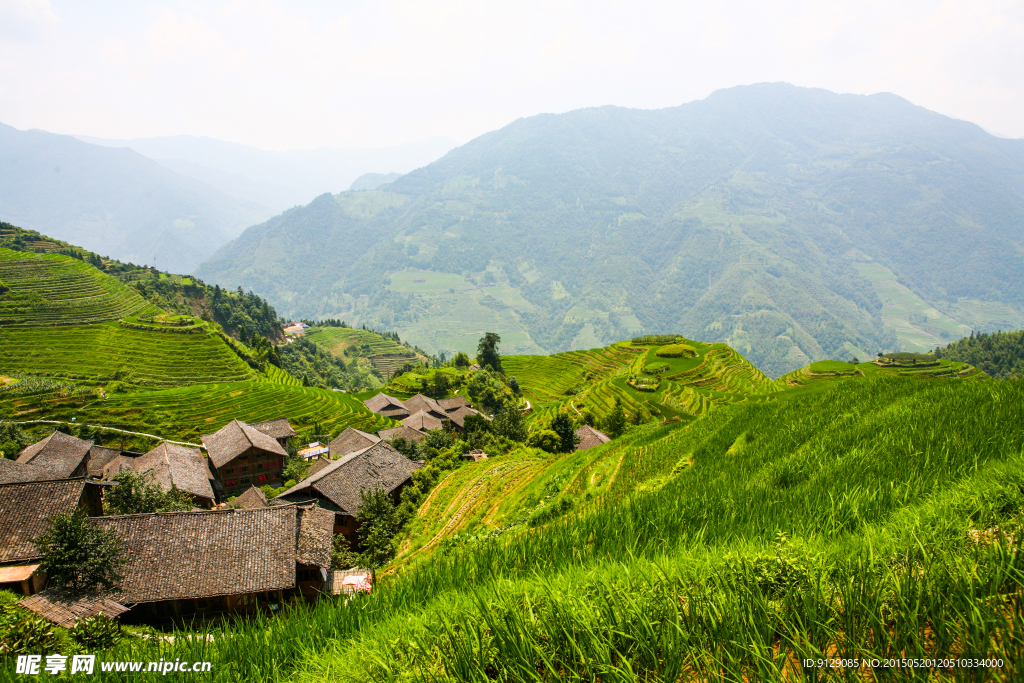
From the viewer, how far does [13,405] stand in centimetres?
4278

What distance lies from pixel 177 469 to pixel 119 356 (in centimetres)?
3758

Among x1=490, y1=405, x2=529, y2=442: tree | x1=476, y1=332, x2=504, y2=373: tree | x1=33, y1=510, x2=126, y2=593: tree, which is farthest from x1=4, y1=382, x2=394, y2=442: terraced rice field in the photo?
x1=33, y1=510, x2=126, y2=593: tree

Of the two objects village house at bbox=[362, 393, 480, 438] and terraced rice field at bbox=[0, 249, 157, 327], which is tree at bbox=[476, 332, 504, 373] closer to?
village house at bbox=[362, 393, 480, 438]

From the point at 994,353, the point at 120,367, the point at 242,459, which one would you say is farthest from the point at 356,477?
the point at 994,353

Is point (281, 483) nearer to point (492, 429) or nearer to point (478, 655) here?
point (492, 429)

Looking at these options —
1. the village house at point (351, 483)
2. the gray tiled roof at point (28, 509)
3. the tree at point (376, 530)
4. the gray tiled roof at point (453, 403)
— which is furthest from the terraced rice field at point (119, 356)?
the tree at point (376, 530)

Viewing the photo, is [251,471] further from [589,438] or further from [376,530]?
[589,438]

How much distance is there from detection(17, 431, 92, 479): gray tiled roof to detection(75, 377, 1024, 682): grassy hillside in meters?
36.0

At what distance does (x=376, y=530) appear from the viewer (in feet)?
69.2

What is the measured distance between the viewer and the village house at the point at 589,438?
38.8 meters

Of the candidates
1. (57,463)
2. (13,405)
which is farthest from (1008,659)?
(13,405)

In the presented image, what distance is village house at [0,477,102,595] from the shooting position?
15.1m

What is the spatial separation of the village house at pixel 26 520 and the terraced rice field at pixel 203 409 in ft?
101

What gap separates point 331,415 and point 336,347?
9022 cm
